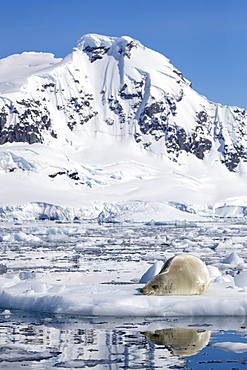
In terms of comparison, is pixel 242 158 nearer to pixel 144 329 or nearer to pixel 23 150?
pixel 23 150

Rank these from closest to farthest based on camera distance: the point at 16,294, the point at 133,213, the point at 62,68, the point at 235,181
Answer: the point at 16,294 → the point at 133,213 → the point at 235,181 → the point at 62,68

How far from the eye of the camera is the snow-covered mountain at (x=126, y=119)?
5945 inches

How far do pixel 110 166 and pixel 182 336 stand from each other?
132 metres

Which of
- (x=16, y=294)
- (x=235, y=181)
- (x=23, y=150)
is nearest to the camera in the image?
(x=16, y=294)

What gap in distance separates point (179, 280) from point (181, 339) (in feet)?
9.32

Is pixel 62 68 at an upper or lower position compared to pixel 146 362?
upper

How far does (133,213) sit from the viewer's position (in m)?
79.1

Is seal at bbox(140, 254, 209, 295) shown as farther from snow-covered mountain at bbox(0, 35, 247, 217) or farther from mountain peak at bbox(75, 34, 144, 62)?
mountain peak at bbox(75, 34, 144, 62)

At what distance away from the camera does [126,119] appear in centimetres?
17712

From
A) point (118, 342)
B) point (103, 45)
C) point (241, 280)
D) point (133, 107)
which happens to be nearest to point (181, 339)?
point (118, 342)

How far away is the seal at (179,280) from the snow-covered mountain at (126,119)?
115 metres

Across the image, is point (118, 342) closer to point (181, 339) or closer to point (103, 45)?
point (181, 339)

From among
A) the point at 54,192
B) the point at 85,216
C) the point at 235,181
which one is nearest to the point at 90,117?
the point at 235,181

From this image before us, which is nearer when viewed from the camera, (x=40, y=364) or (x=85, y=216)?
(x=40, y=364)
